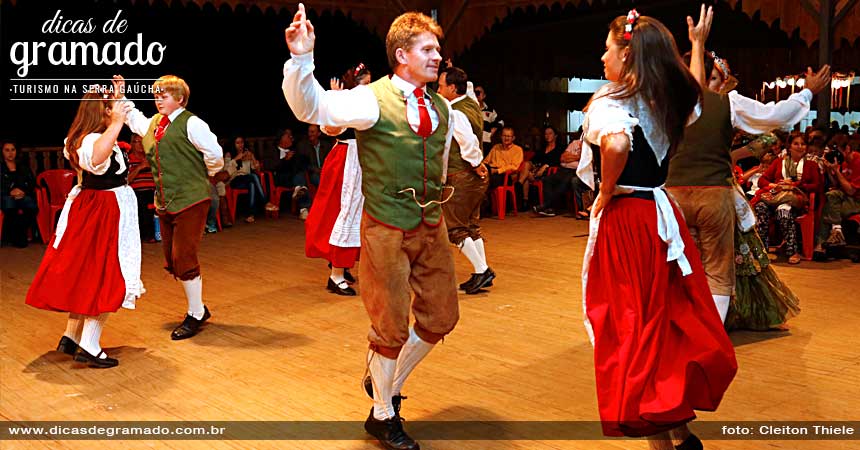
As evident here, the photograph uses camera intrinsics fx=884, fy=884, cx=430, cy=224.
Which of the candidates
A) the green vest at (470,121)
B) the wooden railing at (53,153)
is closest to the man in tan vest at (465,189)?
the green vest at (470,121)

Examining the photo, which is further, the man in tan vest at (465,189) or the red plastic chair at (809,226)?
the red plastic chair at (809,226)

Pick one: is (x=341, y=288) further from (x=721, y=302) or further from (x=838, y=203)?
(x=838, y=203)

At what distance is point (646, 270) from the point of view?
8.69ft

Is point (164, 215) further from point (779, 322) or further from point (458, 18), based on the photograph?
point (458, 18)

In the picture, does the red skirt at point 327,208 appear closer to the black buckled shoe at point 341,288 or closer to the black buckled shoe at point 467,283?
the black buckled shoe at point 341,288

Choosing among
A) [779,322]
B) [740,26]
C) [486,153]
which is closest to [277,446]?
[779,322]

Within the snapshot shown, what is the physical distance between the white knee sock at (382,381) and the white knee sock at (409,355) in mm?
79

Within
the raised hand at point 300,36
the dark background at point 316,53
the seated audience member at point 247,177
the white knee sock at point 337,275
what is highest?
the dark background at point 316,53

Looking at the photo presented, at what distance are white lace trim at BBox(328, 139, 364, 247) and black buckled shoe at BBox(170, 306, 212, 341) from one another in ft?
3.26

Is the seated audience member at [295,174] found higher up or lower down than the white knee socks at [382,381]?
higher up

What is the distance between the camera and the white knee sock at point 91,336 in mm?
4082

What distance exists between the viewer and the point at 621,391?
8.39ft

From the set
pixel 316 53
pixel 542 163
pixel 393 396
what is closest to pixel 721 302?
pixel 393 396

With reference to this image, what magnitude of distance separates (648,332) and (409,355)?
3.17ft
